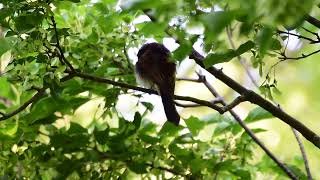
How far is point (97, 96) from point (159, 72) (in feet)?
1.59

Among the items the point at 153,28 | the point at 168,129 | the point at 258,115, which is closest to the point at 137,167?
the point at 168,129

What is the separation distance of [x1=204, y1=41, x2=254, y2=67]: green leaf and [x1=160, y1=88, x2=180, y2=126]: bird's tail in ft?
3.19

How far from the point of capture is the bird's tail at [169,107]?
101 inches

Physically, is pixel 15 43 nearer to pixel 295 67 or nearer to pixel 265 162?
pixel 265 162

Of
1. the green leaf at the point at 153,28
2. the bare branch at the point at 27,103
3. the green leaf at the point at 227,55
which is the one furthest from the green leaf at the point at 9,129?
the green leaf at the point at 227,55

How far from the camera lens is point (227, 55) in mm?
1535

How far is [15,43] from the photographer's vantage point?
1960 mm

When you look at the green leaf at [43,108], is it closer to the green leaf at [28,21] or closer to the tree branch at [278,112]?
the green leaf at [28,21]

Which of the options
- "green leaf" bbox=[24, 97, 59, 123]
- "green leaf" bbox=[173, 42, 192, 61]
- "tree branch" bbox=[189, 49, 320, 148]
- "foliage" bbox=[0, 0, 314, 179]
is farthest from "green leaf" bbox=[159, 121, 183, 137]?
"green leaf" bbox=[173, 42, 192, 61]

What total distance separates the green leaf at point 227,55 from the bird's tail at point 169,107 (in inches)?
38.3

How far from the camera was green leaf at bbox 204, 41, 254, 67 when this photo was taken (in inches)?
59.2

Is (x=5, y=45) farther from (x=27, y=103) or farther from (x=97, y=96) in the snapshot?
(x=97, y=96)

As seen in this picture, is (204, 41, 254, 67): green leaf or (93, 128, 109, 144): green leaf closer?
(204, 41, 254, 67): green leaf

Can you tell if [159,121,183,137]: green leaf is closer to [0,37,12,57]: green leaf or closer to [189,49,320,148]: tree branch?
[189,49,320,148]: tree branch
